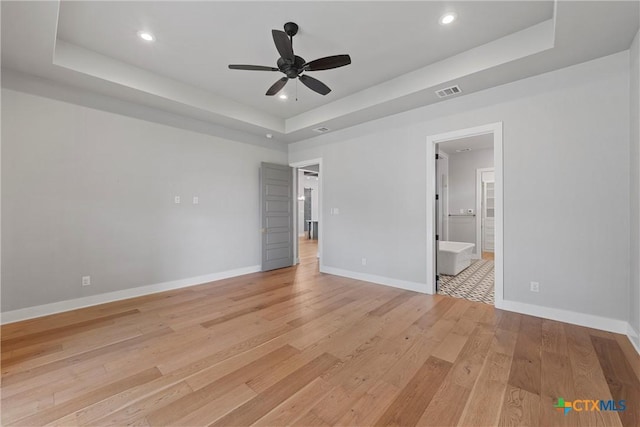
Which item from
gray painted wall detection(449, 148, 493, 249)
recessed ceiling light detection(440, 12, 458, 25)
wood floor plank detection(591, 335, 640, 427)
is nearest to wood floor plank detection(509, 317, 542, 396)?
wood floor plank detection(591, 335, 640, 427)

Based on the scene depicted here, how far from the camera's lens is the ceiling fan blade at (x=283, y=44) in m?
2.27

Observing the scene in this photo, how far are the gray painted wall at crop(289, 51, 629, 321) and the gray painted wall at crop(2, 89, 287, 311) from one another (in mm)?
3445

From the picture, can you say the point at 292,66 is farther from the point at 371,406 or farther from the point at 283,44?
the point at 371,406

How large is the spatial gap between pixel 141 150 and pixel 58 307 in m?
2.35

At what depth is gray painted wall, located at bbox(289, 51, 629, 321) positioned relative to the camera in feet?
8.92

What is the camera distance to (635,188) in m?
2.49

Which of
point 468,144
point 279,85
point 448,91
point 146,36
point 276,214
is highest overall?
point 146,36

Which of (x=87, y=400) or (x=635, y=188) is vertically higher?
(x=635, y=188)

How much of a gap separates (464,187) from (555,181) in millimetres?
4822

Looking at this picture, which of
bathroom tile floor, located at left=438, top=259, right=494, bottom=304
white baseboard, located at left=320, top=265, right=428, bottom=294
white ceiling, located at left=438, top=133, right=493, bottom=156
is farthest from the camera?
white ceiling, located at left=438, top=133, right=493, bottom=156

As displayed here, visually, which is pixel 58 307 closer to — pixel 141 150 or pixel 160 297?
pixel 160 297

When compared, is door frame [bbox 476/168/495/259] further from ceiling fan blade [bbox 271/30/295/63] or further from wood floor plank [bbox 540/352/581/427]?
ceiling fan blade [bbox 271/30/295/63]

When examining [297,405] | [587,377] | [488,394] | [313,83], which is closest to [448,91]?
[313,83]

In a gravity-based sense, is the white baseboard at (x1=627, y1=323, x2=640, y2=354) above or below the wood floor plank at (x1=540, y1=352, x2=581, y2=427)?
above
